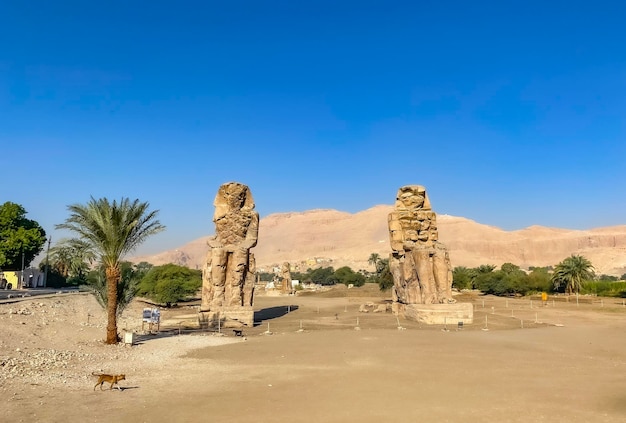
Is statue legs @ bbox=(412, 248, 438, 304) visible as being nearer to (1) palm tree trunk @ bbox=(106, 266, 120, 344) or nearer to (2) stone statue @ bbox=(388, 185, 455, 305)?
(2) stone statue @ bbox=(388, 185, 455, 305)

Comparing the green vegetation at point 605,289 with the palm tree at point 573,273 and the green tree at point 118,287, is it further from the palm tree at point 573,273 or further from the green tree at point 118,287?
the green tree at point 118,287

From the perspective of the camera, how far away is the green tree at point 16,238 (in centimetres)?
3994

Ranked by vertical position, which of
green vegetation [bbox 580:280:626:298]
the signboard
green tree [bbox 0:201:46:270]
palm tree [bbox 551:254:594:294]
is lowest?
green vegetation [bbox 580:280:626:298]

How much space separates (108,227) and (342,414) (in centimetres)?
1144

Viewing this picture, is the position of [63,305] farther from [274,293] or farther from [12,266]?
[274,293]

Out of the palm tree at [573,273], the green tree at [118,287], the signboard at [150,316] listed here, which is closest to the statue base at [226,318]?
the signboard at [150,316]

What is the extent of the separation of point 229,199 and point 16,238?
2767cm

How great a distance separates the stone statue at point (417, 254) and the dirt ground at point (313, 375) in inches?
164

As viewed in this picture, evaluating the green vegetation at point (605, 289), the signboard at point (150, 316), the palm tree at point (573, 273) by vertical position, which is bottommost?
the green vegetation at point (605, 289)

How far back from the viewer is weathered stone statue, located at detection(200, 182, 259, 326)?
72.4 feet

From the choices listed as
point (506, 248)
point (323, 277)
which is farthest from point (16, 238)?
point (506, 248)

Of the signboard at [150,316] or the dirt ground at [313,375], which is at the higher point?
the signboard at [150,316]

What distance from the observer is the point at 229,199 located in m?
24.6

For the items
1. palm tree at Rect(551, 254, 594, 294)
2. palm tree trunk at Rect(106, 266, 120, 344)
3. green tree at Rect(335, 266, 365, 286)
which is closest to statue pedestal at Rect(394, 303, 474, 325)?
palm tree trunk at Rect(106, 266, 120, 344)
